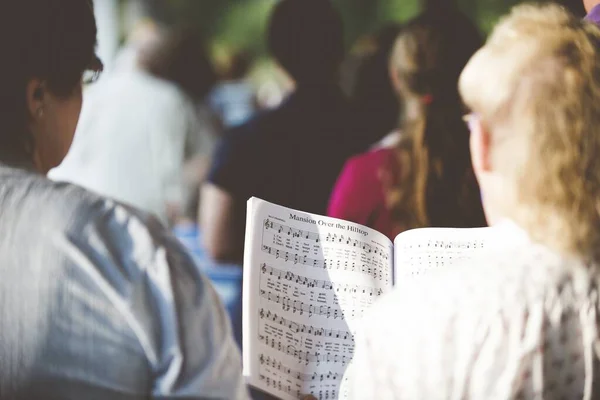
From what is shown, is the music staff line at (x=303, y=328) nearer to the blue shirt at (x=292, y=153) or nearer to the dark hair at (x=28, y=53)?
the dark hair at (x=28, y=53)

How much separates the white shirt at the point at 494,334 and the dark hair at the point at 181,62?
2.88m

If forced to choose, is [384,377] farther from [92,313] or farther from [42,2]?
[42,2]

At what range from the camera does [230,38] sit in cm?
1550

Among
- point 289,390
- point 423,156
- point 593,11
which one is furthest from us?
point 423,156

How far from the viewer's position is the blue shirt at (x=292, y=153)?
8.65 feet

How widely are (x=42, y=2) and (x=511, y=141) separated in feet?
2.17

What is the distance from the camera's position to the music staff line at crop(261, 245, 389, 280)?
1459 millimetres

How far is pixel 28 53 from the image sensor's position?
116 cm

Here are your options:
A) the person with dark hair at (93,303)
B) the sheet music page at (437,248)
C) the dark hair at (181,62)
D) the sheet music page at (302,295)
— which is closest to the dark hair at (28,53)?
the person with dark hair at (93,303)

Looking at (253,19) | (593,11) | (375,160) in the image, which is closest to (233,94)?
(375,160)

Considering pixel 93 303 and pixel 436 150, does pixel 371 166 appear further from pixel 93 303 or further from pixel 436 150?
pixel 93 303

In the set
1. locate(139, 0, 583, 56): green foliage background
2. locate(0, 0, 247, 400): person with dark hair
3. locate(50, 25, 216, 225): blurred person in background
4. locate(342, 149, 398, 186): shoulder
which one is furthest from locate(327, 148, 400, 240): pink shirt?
locate(139, 0, 583, 56): green foliage background

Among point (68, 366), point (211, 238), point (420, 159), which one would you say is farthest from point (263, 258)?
point (211, 238)

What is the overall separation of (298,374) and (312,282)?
0.16 m
